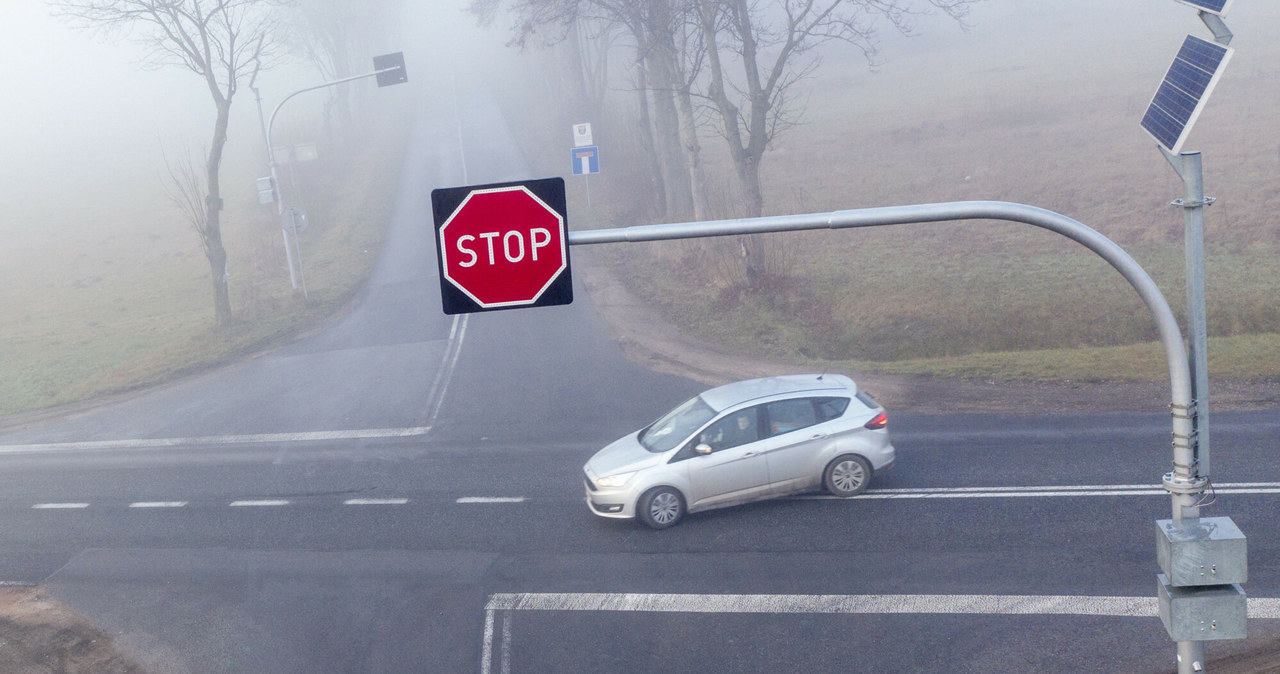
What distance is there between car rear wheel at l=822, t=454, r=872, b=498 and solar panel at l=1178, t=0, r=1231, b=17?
753 cm

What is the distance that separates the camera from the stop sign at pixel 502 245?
530cm

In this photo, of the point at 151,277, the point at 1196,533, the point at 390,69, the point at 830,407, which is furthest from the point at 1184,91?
the point at 151,277

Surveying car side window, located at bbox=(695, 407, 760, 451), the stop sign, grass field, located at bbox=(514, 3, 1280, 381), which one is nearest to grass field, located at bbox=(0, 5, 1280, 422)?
grass field, located at bbox=(514, 3, 1280, 381)

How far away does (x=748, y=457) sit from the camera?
11.5 metres

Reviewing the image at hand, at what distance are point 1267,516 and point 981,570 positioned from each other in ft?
11.0

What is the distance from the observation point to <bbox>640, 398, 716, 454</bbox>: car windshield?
38.8ft

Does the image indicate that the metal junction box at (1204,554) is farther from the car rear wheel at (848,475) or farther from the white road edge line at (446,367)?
the white road edge line at (446,367)

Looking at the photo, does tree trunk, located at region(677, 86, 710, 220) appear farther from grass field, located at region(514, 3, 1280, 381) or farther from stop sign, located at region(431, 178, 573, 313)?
stop sign, located at region(431, 178, 573, 313)

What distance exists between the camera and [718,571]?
10.2 m

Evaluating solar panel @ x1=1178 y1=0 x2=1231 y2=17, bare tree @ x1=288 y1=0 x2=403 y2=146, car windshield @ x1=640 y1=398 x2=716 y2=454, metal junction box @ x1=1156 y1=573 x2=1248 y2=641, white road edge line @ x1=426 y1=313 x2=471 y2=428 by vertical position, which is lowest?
white road edge line @ x1=426 y1=313 x2=471 y2=428

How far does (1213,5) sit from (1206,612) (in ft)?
10.0

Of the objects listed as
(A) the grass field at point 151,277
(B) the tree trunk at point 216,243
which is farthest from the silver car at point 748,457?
(B) the tree trunk at point 216,243

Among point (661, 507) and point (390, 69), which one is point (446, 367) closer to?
point (661, 507)

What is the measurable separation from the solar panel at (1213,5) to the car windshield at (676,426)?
25.4ft
